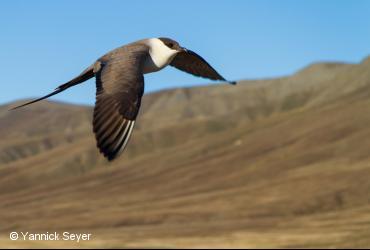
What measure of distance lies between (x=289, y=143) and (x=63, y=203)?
5645 cm


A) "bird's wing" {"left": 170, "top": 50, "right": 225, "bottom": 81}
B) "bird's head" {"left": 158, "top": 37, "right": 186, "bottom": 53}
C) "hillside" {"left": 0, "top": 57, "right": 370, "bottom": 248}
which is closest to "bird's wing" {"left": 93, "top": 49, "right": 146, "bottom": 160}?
"bird's head" {"left": 158, "top": 37, "right": 186, "bottom": 53}

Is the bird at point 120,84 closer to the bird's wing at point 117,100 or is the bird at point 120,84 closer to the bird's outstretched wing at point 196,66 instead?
the bird's wing at point 117,100

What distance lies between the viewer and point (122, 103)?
577 cm

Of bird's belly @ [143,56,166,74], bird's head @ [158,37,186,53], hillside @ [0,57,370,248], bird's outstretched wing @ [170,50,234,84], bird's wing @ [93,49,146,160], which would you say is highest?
hillside @ [0,57,370,248]

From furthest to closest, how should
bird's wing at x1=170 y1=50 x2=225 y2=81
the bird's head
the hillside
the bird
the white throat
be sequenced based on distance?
the hillside
bird's wing at x1=170 y1=50 x2=225 y2=81
the bird's head
the white throat
the bird

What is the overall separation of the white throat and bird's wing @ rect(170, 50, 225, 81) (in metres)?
2.04

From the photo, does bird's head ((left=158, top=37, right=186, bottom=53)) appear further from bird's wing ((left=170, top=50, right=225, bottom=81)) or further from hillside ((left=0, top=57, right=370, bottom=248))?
hillside ((left=0, top=57, right=370, bottom=248))

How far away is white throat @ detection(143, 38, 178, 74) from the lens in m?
6.25

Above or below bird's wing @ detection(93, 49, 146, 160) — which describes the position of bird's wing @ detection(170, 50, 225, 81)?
above

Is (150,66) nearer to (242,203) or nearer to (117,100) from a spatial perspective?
(117,100)

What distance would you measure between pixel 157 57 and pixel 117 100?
74 cm

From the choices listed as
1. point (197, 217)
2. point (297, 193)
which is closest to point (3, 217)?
point (197, 217)

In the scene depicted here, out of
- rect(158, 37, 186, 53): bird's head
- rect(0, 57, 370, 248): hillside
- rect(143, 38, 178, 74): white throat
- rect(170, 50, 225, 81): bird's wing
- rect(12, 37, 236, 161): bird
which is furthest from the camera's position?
rect(0, 57, 370, 248): hillside

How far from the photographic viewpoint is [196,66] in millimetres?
8953
